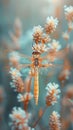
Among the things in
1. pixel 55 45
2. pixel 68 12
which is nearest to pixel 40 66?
pixel 55 45

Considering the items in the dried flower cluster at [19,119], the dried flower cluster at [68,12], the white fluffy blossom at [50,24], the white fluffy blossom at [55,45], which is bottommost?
the dried flower cluster at [19,119]

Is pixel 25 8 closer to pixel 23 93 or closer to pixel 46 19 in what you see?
pixel 46 19

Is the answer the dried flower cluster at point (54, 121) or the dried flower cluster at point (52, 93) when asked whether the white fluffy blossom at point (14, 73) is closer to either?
the dried flower cluster at point (52, 93)

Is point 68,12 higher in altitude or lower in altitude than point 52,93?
higher

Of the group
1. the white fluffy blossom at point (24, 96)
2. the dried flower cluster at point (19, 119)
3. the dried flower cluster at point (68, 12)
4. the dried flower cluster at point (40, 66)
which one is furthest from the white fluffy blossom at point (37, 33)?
the dried flower cluster at point (19, 119)

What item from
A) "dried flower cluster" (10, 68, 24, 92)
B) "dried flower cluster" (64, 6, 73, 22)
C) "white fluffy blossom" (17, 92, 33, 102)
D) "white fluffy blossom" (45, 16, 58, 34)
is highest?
"dried flower cluster" (64, 6, 73, 22)

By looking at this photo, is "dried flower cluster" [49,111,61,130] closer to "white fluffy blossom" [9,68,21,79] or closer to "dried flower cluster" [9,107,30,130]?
"dried flower cluster" [9,107,30,130]

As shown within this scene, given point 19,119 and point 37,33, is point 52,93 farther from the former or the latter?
point 37,33

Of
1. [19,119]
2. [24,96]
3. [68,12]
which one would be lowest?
[19,119]

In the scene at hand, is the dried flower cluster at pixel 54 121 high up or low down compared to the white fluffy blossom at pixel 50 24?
down

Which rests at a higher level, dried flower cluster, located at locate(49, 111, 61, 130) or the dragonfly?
the dragonfly

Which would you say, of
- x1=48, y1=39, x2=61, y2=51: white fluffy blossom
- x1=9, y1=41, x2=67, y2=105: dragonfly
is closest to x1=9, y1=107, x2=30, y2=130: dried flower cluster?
x1=9, y1=41, x2=67, y2=105: dragonfly
